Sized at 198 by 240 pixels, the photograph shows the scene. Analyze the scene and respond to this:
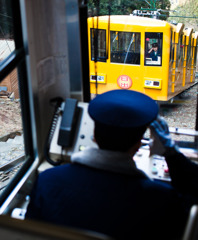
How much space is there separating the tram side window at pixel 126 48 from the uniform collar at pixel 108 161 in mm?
2780

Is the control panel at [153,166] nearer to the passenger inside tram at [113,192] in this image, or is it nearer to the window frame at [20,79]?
the passenger inside tram at [113,192]

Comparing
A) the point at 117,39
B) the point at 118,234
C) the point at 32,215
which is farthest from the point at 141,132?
the point at 117,39

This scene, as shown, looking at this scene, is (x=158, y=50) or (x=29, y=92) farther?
(x=158, y=50)

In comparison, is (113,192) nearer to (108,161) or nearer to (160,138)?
(108,161)

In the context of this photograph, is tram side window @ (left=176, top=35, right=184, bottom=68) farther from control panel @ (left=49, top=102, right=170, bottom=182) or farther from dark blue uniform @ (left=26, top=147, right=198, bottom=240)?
dark blue uniform @ (left=26, top=147, right=198, bottom=240)

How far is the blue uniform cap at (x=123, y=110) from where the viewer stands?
1.09 metres

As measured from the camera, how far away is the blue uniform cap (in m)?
1.09

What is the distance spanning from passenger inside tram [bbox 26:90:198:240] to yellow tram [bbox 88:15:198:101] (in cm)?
257

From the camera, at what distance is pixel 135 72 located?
4.38 metres

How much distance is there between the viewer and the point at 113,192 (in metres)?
0.97

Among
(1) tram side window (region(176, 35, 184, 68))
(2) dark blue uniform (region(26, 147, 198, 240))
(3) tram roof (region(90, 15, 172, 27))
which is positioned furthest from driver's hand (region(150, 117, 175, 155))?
(1) tram side window (region(176, 35, 184, 68))

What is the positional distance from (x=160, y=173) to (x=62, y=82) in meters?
0.93

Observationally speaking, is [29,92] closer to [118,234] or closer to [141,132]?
[141,132]

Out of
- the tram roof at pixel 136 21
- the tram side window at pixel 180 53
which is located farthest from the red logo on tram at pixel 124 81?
the tram side window at pixel 180 53
